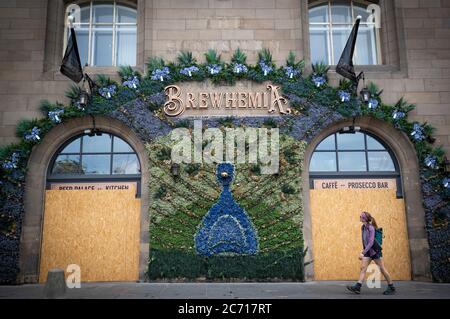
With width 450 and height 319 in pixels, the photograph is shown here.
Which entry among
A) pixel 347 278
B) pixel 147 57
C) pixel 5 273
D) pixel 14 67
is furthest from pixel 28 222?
pixel 347 278

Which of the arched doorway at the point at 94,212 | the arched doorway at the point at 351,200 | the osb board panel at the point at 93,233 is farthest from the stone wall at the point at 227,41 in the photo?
the osb board panel at the point at 93,233

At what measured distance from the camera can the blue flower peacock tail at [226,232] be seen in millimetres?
9758

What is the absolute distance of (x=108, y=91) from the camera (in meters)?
10.5

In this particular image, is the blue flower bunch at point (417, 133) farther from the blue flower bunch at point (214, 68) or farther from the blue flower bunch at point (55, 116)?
the blue flower bunch at point (55, 116)

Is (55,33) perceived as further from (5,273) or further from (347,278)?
(347,278)

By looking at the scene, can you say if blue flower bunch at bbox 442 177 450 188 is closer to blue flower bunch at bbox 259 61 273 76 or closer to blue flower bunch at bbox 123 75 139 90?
blue flower bunch at bbox 259 61 273 76

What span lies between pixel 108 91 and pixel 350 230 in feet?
23.6

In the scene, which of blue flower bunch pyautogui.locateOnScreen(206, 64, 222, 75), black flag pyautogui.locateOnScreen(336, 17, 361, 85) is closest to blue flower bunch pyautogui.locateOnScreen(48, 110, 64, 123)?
blue flower bunch pyautogui.locateOnScreen(206, 64, 222, 75)

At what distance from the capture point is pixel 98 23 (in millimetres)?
11539

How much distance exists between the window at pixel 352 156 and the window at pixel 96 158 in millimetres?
4863

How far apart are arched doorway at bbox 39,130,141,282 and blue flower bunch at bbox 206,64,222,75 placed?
9.63 feet

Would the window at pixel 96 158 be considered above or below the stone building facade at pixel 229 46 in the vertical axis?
below

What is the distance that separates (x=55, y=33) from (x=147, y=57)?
276 cm

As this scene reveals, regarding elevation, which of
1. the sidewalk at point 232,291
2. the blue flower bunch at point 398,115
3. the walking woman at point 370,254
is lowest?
the sidewalk at point 232,291
